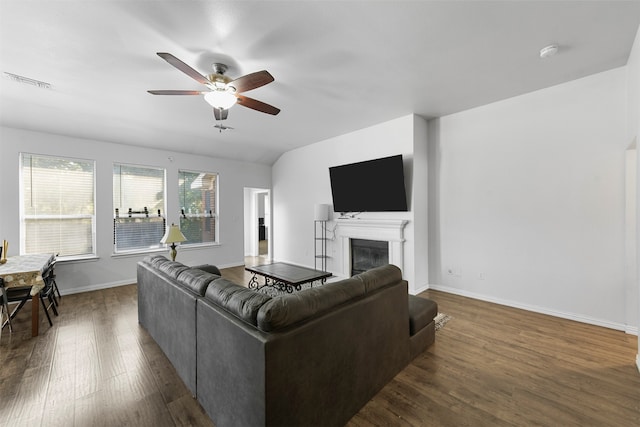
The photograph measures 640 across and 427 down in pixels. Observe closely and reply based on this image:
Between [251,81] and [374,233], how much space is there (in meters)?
3.21

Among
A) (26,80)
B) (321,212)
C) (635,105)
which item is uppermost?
(26,80)

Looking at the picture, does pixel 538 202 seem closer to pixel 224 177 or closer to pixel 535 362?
pixel 535 362

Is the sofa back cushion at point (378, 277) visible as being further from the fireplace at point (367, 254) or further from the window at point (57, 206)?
the window at point (57, 206)

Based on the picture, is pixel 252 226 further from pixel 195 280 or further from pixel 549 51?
pixel 549 51

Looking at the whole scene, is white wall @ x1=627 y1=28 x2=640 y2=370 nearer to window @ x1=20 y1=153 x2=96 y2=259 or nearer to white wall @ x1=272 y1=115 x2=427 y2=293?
white wall @ x1=272 y1=115 x2=427 y2=293

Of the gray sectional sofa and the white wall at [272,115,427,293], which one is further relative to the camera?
the white wall at [272,115,427,293]

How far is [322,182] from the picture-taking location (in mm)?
5723

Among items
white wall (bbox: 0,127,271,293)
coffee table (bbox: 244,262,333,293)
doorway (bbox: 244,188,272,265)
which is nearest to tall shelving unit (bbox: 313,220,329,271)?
coffee table (bbox: 244,262,333,293)

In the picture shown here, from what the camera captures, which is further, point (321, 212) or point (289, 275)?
point (321, 212)

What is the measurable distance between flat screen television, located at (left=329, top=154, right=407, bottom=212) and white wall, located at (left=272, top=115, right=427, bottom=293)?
16cm

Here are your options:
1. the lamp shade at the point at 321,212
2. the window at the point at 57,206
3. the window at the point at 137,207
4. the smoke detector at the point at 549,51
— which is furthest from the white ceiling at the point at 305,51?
the lamp shade at the point at 321,212

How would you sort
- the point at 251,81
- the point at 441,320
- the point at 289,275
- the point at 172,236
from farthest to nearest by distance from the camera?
the point at 289,275
the point at 172,236
the point at 441,320
the point at 251,81

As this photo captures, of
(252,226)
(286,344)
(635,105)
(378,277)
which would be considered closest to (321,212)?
(378,277)

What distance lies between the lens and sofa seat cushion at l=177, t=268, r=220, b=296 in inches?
74.9
